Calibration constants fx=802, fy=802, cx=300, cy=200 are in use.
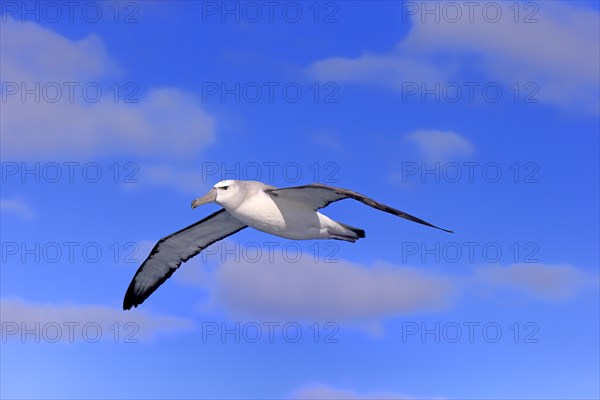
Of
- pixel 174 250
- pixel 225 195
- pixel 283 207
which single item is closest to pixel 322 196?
pixel 283 207

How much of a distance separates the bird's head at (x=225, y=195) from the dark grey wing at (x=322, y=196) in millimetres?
677

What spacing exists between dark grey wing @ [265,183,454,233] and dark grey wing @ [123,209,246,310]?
2831 mm

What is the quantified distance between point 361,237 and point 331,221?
2.45 ft

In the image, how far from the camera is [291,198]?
15633mm

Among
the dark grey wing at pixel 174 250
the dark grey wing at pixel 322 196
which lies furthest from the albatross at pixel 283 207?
the dark grey wing at pixel 174 250

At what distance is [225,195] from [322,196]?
2.14 m

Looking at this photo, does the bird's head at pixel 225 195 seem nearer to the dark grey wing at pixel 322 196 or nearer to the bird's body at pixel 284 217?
the bird's body at pixel 284 217

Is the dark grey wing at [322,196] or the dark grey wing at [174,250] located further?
the dark grey wing at [174,250]

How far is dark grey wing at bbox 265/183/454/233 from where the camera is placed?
→ 13.5m

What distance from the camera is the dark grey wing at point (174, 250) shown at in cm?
1864

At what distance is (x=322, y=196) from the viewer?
15.2m

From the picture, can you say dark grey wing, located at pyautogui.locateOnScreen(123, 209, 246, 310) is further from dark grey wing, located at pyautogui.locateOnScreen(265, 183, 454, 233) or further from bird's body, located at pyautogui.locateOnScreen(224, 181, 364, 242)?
dark grey wing, located at pyautogui.locateOnScreen(265, 183, 454, 233)

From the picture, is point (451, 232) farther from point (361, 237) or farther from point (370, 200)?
point (361, 237)

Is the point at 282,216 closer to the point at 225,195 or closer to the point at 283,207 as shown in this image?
the point at 283,207
